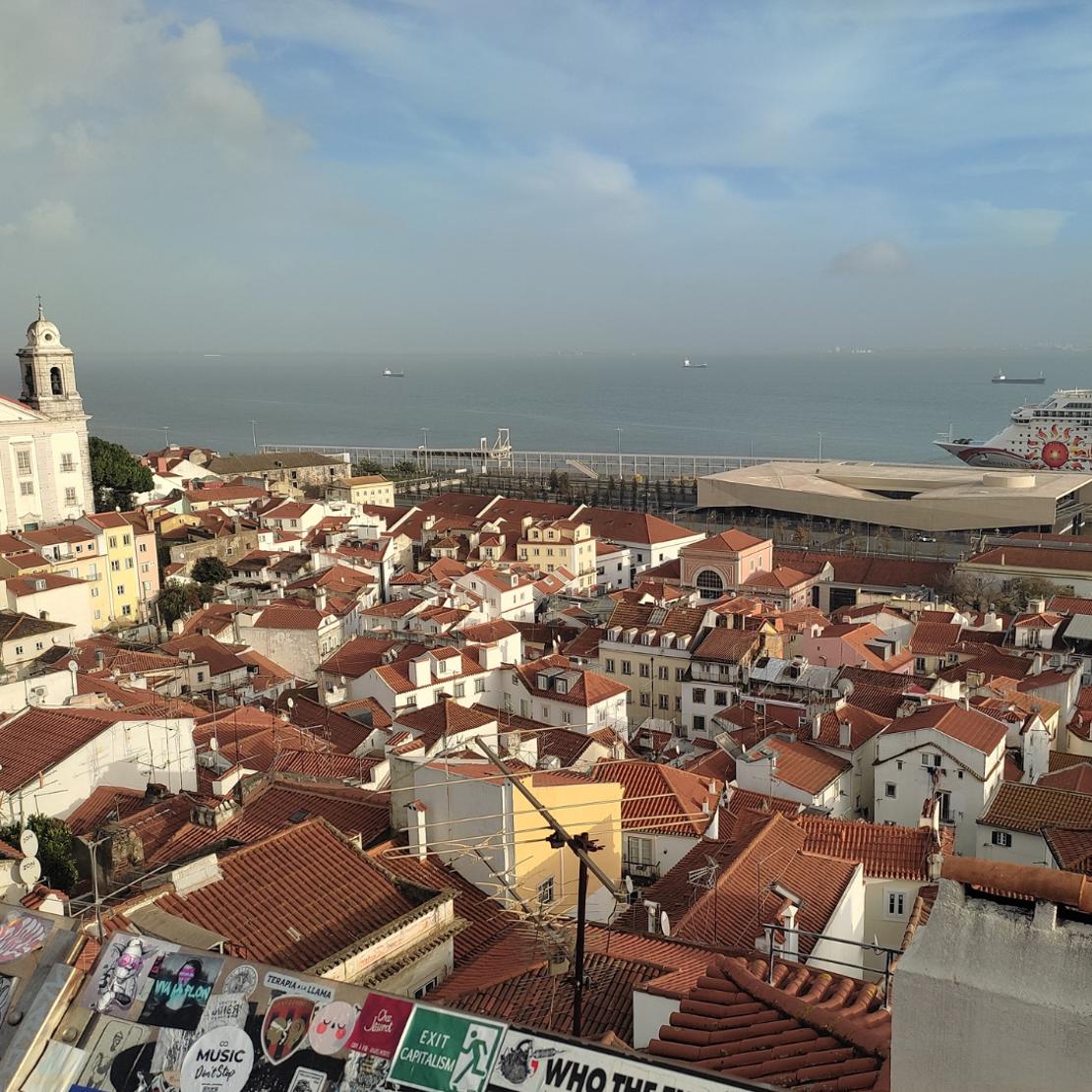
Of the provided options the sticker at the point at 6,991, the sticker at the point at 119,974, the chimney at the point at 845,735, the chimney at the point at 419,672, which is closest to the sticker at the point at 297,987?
the sticker at the point at 119,974

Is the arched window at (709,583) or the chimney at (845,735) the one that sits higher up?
the chimney at (845,735)

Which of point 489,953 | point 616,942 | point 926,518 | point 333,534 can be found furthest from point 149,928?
point 926,518

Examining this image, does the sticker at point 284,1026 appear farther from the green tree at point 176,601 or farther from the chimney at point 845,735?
the green tree at point 176,601

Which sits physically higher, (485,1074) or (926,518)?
(485,1074)

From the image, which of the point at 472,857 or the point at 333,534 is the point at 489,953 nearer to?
the point at 472,857

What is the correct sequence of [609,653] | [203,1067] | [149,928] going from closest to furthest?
[203,1067], [149,928], [609,653]

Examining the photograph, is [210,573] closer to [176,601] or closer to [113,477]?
[176,601]

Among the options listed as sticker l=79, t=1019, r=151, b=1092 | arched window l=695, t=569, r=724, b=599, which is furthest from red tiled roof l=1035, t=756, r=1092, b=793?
arched window l=695, t=569, r=724, b=599
